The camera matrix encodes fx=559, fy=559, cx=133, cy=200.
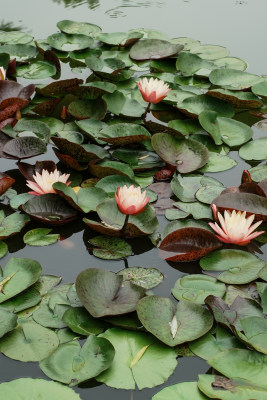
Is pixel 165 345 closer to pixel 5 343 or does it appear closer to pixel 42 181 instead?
pixel 5 343

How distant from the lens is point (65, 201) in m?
2.44

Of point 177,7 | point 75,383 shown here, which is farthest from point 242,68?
point 75,383

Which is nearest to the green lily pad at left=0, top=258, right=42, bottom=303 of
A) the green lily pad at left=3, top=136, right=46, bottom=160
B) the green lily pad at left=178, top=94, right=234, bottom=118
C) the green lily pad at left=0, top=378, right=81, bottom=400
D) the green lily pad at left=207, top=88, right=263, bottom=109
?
the green lily pad at left=0, top=378, right=81, bottom=400

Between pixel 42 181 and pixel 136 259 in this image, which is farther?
pixel 42 181

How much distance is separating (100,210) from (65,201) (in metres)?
0.19

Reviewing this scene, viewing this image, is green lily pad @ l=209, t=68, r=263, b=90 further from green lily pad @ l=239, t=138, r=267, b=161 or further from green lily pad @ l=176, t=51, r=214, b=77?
green lily pad @ l=239, t=138, r=267, b=161

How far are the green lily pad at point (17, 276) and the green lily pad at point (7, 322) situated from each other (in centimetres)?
10

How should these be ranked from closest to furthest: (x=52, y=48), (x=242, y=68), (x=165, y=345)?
(x=165, y=345)
(x=242, y=68)
(x=52, y=48)

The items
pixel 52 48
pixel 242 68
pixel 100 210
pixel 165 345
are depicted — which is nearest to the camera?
pixel 165 345

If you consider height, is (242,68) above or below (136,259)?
above

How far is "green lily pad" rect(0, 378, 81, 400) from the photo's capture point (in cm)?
163

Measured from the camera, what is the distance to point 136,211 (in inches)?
86.1

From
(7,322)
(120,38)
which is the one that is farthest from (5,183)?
(120,38)

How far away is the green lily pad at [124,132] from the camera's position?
2.78 meters
